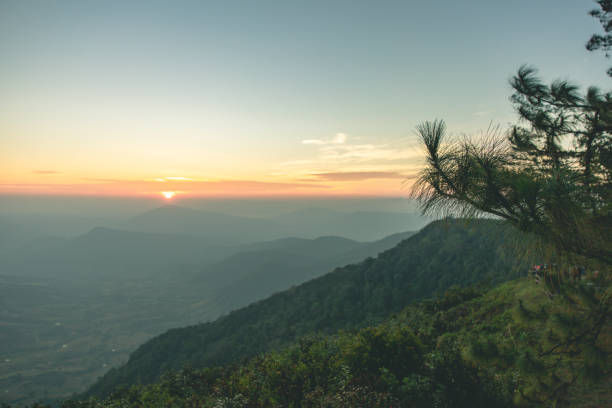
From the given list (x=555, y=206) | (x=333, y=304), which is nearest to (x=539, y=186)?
(x=555, y=206)

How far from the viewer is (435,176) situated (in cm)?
407

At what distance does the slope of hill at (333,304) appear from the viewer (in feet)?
155

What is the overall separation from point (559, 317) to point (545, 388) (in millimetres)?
1045

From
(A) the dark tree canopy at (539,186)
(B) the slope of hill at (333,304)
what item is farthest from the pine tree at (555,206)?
(B) the slope of hill at (333,304)

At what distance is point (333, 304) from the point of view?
5428cm

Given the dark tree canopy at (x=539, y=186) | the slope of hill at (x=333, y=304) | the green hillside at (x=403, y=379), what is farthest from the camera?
the slope of hill at (x=333, y=304)

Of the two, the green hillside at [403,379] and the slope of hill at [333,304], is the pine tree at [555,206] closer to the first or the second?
the green hillside at [403,379]

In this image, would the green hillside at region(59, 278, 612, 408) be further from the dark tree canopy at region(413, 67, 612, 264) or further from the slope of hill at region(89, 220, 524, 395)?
the slope of hill at region(89, 220, 524, 395)

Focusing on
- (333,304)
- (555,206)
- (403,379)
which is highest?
(555,206)

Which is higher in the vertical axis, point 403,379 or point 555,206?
point 555,206

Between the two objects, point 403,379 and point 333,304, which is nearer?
point 403,379

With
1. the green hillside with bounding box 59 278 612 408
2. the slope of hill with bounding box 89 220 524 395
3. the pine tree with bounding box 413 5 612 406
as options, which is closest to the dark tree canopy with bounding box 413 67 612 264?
the pine tree with bounding box 413 5 612 406

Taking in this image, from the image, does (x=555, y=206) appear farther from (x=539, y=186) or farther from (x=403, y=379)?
(x=403, y=379)

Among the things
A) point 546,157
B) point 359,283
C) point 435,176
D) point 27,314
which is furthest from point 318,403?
point 27,314
